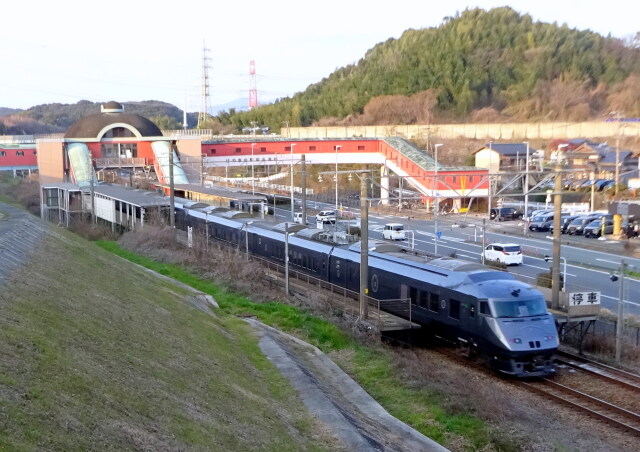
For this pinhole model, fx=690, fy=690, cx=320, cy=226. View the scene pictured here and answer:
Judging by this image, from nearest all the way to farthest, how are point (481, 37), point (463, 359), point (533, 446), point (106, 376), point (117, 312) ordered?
point (106, 376)
point (533, 446)
point (117, 312)
point (463, 359)
point (481, 37)

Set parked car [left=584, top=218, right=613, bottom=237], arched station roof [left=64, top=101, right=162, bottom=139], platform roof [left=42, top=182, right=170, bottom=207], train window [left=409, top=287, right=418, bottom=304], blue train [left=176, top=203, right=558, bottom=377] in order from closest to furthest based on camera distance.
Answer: blue train [left=176, top=203, right=558, bottom=377] < train window [left=409, top=287, right=418, bottom=304] < parked car [left=584, top=218, right=613, bottom=237] < platform roof [left=42, top=182, right=170, bottom=207] < arched station roof [left=64, top=101, right=162, bottom=139]

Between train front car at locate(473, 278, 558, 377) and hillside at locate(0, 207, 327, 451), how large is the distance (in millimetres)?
4958

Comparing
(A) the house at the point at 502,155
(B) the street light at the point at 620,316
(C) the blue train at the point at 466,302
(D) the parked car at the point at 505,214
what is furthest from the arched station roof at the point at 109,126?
(B) the street light at the point at 620,316

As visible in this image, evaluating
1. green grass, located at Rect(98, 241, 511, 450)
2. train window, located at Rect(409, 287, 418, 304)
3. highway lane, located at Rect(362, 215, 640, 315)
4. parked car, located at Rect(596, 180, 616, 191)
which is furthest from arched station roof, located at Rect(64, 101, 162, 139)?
train window, located at Rect(409, 287, 418, 304)

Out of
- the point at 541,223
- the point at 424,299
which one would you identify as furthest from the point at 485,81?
the point at 424,299

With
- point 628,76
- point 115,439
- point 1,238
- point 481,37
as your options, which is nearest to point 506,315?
point 115,439

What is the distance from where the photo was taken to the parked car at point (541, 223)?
40.2 m

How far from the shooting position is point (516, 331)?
14.8 meters

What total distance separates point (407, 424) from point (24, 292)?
6.89 metres

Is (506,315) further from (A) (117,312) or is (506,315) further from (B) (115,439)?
(B) (115,439)

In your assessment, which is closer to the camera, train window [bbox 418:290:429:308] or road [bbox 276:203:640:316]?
train window [bbox 418:290:429:308]

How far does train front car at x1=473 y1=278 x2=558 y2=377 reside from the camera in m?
14.8

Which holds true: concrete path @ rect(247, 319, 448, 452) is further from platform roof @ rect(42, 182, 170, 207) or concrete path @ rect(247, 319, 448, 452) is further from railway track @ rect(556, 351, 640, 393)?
platform roof @ rect(42, 182, 170, 207)

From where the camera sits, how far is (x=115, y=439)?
6996 millimetres
